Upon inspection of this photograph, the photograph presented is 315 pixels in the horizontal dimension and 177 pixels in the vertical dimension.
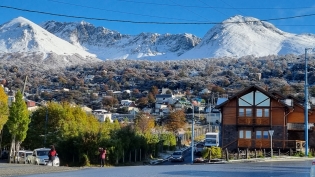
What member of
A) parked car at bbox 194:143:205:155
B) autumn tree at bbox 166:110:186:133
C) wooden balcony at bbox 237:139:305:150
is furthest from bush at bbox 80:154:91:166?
autumn tree at bbox 166:110:186:133

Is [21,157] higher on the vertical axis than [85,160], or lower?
higher

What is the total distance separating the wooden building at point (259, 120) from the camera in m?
53.2

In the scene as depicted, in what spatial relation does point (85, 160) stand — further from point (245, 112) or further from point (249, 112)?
point (249, 112)

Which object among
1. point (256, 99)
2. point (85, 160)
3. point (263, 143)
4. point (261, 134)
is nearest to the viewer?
point (85, 160)

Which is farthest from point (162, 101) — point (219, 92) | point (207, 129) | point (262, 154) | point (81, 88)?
point (262, 154)

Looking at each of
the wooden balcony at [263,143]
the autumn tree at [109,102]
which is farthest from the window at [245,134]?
the autumn tree at [109,102]

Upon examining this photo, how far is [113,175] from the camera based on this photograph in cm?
2266

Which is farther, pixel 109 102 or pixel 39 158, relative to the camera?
pixel 109 102

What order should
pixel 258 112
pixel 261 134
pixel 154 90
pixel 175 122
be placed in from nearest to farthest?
pixel 261 134
pixel 258 112
pixel 175 122
pixel 154 90

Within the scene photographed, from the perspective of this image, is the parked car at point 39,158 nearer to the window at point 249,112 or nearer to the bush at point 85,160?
the bush at point 85,160

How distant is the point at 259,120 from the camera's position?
53969 mm

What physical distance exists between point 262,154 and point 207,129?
55252 mm

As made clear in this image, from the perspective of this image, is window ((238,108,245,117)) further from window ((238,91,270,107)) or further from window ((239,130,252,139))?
window ((239,130,252,139))

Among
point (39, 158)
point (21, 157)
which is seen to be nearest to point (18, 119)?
point (21, 157)
